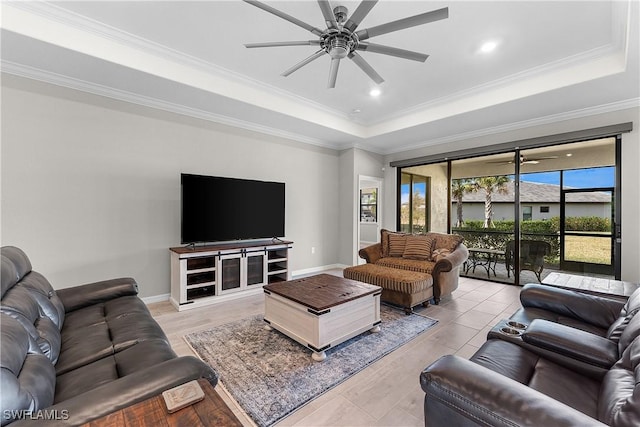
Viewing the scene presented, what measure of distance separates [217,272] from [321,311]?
205 centimetres

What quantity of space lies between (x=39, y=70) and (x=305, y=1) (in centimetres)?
296

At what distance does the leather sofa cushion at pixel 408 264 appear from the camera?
377 cm

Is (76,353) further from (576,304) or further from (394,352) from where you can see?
(576,304)

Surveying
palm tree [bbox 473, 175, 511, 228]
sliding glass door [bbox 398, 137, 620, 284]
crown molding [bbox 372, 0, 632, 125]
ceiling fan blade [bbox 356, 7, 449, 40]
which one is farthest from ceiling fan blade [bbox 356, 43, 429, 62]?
palm tree [bbox 473, 175, 511, 228]

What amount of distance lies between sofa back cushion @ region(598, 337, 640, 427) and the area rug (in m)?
1.50

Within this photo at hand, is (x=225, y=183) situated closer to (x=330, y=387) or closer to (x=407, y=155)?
(x=330, y=387)

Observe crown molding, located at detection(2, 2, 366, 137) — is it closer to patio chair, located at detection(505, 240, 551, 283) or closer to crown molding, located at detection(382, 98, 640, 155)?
crown molding, located at detection(382, 98, 640, 155)

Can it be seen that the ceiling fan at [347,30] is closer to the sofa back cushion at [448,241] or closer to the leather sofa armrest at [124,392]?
the leather sofa armrest at [124,392]

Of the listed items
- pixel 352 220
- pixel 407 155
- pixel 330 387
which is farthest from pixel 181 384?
pixel 407 155

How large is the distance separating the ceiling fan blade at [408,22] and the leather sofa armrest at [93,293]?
298 cm

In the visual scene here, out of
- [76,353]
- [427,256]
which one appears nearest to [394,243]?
[427,256]

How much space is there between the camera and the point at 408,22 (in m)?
1.97

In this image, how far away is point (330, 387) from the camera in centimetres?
200

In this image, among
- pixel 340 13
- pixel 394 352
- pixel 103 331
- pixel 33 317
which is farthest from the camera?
pixel 394 352
